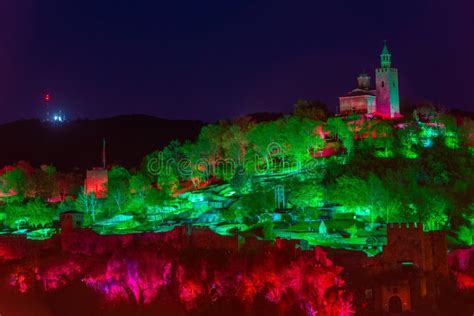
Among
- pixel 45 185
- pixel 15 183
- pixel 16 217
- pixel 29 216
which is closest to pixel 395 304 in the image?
pixel 29 216

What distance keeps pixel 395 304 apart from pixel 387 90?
132 ft

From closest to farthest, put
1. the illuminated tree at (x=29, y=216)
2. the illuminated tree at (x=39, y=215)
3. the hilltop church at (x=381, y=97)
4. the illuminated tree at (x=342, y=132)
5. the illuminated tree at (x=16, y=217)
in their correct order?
the illuminated tree at (x=39, y=215) → the illuminated tree at (x=29, y=216) → the illuminated tree at (x=16, y=217) → the illuminated tree at (x=342, y=132) → the hilltop church at (x=381, y=97)

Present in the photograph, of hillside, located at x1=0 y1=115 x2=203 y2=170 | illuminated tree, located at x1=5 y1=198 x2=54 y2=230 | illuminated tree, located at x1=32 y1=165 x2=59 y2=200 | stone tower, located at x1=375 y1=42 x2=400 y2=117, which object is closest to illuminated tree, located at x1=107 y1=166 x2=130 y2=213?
illuminated tree, located at x1=5 y1=198 x2=54 y2=230

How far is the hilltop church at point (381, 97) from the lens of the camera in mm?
77875

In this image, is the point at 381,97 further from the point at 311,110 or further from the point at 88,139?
the point at 88,139

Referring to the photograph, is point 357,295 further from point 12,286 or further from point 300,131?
point 300,131

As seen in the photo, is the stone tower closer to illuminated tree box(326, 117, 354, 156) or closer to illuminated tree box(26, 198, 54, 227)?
illuminated tree box(326, 117, 354, 156)

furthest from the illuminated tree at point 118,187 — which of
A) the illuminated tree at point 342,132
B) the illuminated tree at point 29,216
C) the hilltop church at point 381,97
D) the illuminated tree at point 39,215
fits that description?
the hilltop church at point 381,97

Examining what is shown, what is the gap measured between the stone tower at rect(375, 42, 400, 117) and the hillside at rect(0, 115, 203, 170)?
130ft

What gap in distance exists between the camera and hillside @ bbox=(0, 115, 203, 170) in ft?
394

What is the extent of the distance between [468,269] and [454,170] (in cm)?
1870

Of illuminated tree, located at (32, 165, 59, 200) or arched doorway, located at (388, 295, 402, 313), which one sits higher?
illuminated tree, located at (32, 165, 59, 200)

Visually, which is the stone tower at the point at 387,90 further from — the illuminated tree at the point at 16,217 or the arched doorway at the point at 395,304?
the arched doorway at the point at 395,304

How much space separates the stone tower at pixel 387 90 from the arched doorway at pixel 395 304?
3932 centimetres
